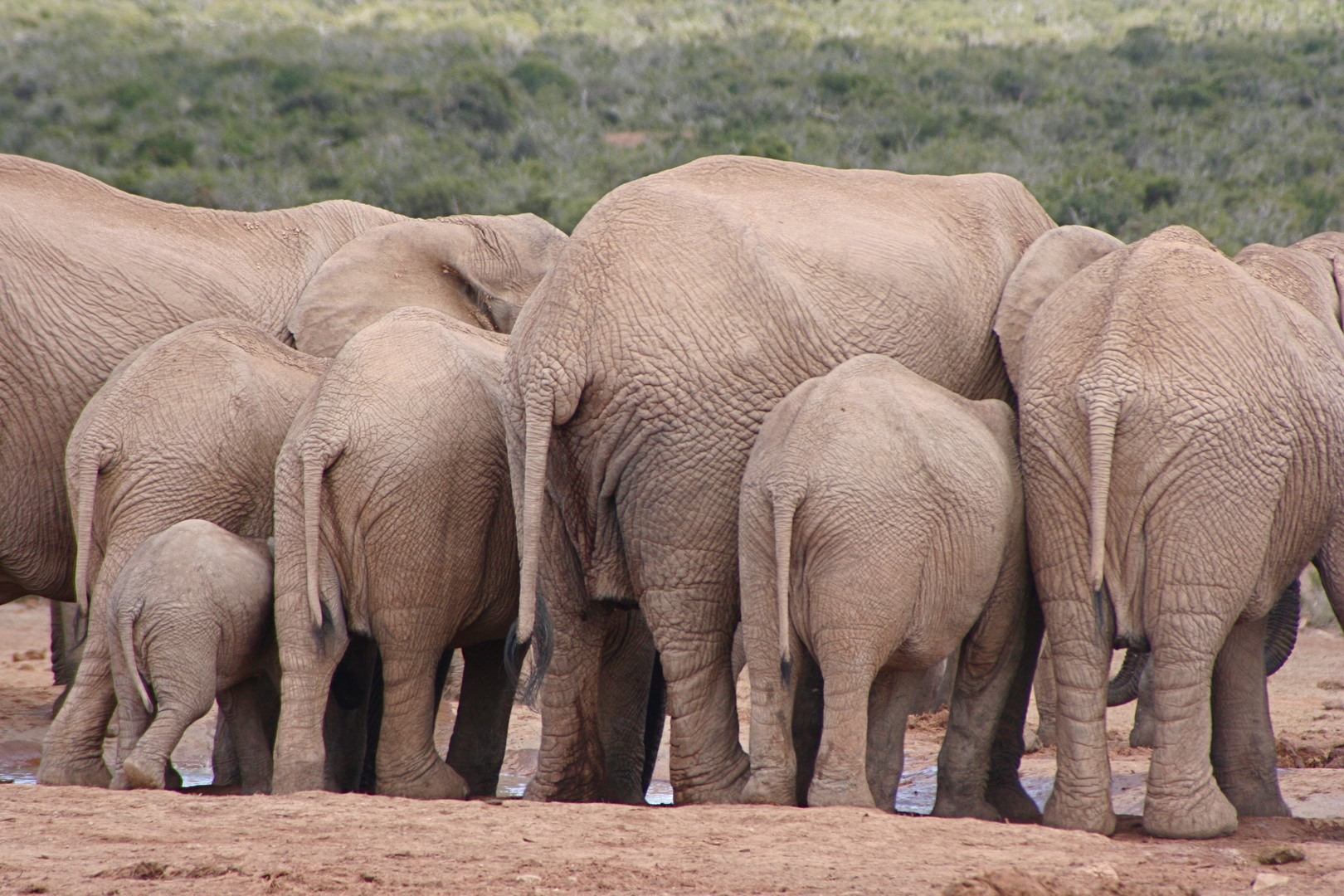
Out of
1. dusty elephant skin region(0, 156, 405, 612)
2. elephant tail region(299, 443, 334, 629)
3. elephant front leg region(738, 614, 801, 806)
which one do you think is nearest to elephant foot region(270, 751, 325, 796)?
elephant tail region(299, 443, 334, 629)

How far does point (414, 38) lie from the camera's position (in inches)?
1131

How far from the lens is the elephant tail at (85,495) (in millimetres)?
5410

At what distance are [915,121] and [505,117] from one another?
6098 millimetres

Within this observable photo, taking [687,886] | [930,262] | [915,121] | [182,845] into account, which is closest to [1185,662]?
[930,262]

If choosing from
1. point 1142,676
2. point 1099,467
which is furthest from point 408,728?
point 1142,676

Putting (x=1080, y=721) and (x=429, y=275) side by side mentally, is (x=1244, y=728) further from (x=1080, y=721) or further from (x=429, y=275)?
(x=429, y=275)

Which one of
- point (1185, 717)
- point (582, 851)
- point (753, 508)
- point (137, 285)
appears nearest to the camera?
point (582, 851)

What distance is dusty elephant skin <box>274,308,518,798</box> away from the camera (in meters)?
5.07

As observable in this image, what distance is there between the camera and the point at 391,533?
5.16 meters

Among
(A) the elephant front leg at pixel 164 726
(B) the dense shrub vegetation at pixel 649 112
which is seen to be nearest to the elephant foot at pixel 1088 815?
(A) the elephant front leg at pixel 164 726

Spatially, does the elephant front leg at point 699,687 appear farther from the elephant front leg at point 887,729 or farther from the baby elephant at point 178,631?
the baby elephant at point 178,631

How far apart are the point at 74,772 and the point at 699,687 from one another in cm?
226

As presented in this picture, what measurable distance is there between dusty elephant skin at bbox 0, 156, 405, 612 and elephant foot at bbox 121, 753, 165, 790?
5.76 ft

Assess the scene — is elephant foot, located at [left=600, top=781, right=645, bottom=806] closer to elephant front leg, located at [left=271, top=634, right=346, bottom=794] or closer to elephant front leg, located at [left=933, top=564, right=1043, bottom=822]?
elephant front leg, located at [left=271, top=634, right=346, bottom=794]
